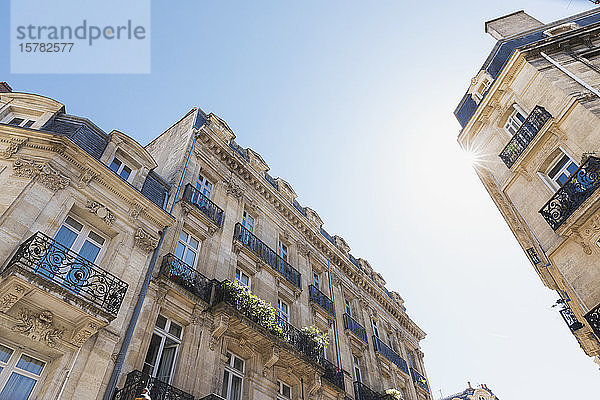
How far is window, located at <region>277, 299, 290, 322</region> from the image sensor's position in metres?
14.6

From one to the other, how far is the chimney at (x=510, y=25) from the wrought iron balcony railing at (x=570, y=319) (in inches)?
446

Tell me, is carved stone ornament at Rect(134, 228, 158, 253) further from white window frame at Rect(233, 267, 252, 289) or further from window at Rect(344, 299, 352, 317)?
window at Rect(344, 299, 352, 317)

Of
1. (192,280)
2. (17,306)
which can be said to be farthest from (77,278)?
(192,280)

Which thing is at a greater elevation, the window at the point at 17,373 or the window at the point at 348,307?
the window at the point at 348,307

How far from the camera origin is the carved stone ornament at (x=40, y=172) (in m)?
8.96

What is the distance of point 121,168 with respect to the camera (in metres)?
11.4

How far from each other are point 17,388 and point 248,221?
1049 cm

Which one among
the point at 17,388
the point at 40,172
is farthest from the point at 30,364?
the point at 40,172

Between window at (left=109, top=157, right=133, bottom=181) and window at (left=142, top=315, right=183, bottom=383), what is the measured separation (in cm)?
430

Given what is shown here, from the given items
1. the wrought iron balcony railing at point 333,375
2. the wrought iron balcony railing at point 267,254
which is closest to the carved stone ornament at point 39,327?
the wrought iron balcony railing at point 267,254

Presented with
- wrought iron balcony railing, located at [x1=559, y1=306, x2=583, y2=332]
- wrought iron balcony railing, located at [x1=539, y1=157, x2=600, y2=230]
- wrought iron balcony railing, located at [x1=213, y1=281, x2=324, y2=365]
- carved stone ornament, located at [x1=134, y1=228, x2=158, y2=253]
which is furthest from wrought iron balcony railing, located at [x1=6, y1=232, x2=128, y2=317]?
wrought iron balcony railing, located at [x1=559, y1=306, x2=583, y2=332]

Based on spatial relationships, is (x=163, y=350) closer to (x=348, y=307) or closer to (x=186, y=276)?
(x=186, y=276)

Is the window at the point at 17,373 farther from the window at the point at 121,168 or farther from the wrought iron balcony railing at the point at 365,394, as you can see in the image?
the wrought iron balcony railing at the point at 365,394

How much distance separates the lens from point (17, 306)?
7.37 meters
